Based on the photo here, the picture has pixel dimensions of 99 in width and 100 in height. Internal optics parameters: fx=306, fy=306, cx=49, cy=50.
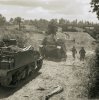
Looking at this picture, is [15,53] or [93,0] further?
[93,0]

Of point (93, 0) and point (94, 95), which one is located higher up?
point (93, 0)

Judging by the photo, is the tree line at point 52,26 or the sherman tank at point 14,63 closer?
the sherman tank at point 14,63

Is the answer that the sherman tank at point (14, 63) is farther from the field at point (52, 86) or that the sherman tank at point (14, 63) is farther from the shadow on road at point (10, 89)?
the field at point (52, 86)

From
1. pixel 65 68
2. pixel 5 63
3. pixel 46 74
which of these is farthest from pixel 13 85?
pixel 65 68

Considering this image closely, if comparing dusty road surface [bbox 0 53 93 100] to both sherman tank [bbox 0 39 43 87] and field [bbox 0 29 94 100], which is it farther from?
sherman tank [bbox 0 39 43 87]

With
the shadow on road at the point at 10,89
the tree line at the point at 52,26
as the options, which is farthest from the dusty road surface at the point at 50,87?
the tree line at the point at 52,26

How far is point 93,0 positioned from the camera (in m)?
18.9

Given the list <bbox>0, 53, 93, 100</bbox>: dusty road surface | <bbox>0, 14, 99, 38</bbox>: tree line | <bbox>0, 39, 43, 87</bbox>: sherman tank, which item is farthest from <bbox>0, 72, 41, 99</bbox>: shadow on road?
<bbox>0, 14, 99, 38</bbox>: tree line

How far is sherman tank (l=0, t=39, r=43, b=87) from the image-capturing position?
14.5 metres

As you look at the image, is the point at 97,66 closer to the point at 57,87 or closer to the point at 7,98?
the point at 57,87

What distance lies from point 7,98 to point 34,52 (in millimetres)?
6201

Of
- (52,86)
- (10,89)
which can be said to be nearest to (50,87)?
(52,86)

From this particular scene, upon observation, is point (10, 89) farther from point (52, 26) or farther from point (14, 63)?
point (52, 26)

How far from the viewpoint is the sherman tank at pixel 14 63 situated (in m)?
14.5
